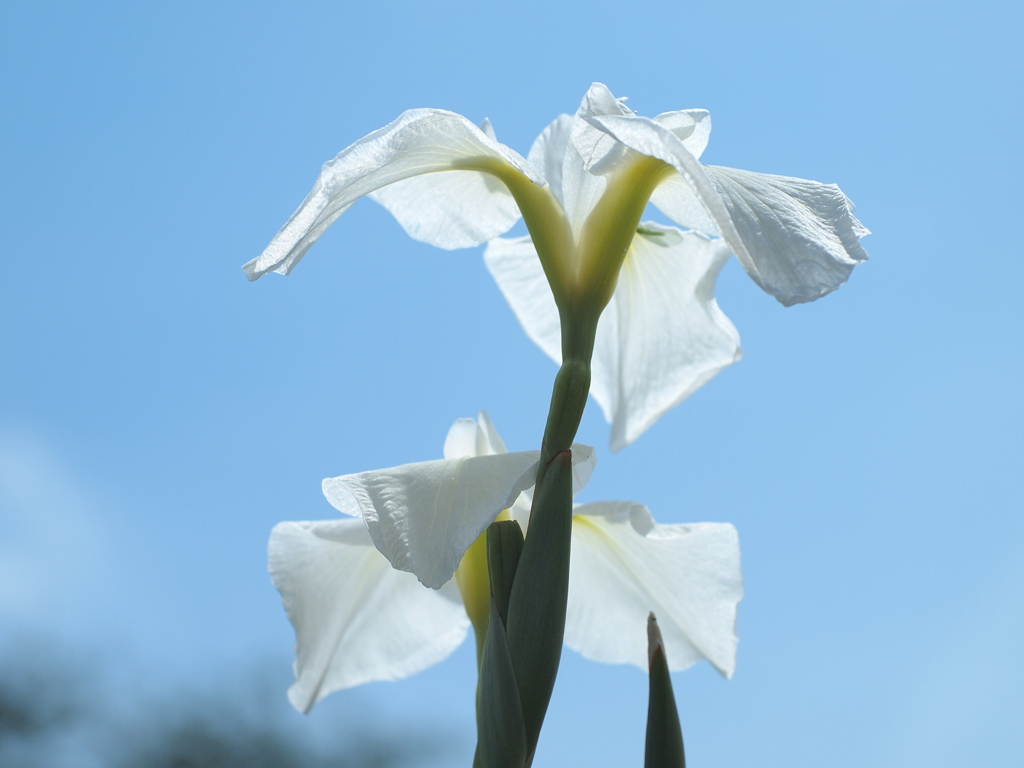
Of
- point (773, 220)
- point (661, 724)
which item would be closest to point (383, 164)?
point (773, 220)

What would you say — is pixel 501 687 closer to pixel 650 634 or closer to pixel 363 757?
pixel 650 634

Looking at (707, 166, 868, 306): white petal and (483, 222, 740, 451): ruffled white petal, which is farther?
(483, 222, 740, 451): ruffled white petal

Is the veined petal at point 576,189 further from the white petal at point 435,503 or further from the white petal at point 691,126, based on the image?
the white petal at point 435,503

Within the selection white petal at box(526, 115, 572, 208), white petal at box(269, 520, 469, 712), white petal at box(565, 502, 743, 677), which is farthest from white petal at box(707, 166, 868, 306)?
white petal at box(269, 520, 469, 712)

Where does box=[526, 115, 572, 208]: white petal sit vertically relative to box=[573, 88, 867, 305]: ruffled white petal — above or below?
above

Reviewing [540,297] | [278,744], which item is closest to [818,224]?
[540,297]

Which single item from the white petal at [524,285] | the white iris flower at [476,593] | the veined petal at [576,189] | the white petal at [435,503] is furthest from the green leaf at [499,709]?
the white petal at [524,285]

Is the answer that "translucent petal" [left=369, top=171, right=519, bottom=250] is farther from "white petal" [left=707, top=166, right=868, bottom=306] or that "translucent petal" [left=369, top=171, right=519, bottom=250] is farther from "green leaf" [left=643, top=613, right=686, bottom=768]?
"green leaf" [left=643, top=613, right=686, bottom=768]
